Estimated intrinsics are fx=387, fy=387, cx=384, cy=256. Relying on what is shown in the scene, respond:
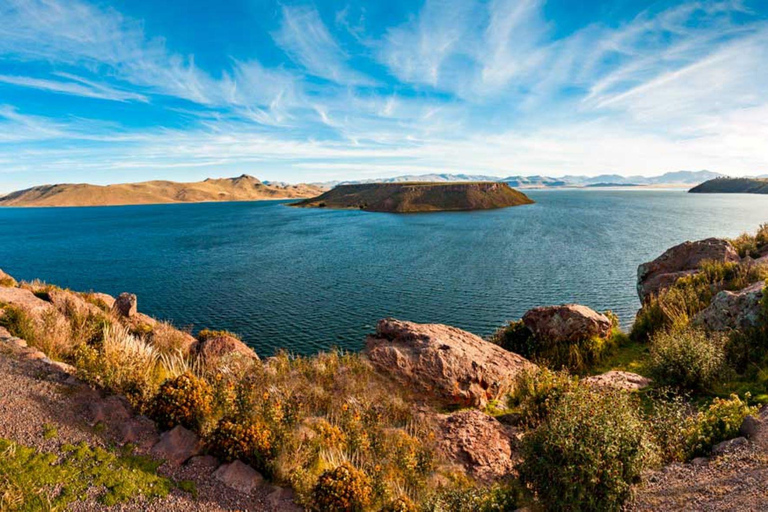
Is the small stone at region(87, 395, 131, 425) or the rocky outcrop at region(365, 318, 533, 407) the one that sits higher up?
the small stone at region(87, 395, 131, 425)

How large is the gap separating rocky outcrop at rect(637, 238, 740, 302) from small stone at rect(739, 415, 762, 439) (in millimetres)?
15416

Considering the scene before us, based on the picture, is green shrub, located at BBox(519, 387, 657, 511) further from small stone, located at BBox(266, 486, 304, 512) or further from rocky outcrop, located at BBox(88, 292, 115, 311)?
rocky outcrop, located at BBox(88, 292, 115, 311)

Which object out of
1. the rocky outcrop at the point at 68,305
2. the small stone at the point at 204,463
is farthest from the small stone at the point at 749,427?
the rocky outcrop at the point at 68,305

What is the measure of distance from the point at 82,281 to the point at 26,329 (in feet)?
138

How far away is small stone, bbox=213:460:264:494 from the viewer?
830 cm

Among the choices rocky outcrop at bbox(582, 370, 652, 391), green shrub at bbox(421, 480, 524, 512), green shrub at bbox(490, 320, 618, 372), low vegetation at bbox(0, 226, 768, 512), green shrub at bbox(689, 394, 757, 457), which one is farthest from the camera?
green shrub at bbox(490, 320, 618, 372)

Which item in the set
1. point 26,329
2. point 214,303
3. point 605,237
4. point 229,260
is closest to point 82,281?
point 229,260

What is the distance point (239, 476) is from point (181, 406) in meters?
2.41

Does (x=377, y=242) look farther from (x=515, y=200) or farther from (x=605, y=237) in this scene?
(x=515, y=200)

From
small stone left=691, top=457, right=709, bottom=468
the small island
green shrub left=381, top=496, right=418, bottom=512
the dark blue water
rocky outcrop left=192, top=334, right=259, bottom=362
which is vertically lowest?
the dark blue water

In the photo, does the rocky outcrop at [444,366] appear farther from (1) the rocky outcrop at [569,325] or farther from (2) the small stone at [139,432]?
(2) the small stone at [139,432]

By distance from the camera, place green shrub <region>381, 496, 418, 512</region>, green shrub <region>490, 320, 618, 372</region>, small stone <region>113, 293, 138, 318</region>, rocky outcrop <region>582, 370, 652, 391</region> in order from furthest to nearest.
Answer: small stone <region>113, 293, 138, 318</region>, green shrub <region>490, 320, 618, 372</region>, rocky outcrop <region>582, 370, 652, 391</region>, green shrub <region>381, 496, 418, 512</region>

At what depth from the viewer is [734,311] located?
51.0 ft

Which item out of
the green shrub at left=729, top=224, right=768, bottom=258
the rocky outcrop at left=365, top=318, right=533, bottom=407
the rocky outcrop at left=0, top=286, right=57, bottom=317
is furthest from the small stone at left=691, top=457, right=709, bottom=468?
the rocky outcrop at left=0, top=286, right=57, bottom=317
